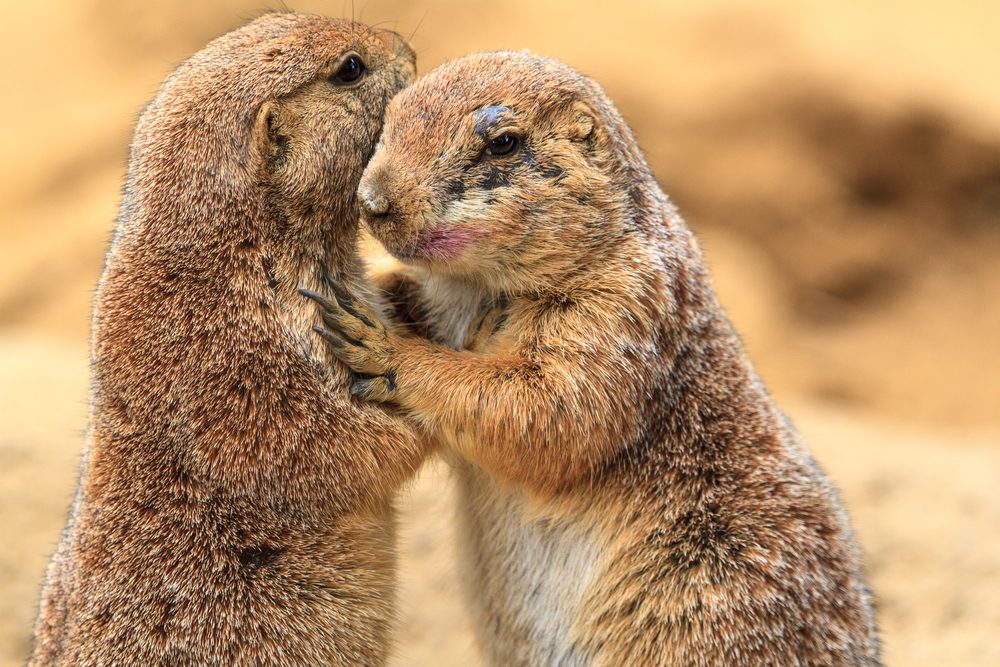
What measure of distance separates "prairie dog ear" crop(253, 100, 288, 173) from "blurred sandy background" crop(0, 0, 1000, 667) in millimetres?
8239

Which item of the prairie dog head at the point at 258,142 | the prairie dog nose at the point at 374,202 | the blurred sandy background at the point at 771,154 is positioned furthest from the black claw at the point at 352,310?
the blurred sandy background at the point at 771,154

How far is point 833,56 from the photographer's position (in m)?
12.9

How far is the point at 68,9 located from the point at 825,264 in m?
10.1

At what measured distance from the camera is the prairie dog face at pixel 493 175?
3.52 metres

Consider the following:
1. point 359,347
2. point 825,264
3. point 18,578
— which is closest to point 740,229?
point 825,264

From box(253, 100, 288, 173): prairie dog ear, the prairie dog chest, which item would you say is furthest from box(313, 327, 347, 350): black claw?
the prairie dog chest

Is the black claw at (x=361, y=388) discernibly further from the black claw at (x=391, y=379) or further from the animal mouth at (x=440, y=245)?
the animal mouth at (x=440, y=245)

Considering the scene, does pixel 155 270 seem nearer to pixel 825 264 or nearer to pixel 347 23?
pixel 347 23

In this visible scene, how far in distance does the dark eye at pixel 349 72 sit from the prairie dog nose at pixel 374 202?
0.49 metres

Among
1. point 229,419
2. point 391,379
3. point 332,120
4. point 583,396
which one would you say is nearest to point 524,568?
point 583,396

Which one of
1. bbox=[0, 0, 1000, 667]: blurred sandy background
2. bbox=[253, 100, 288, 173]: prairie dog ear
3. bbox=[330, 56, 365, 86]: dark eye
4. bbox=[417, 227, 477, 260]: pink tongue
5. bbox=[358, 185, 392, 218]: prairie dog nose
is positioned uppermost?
bbox=[330, 56, 365, 86]: dark eye

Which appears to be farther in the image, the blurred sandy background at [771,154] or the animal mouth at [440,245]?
the blurred sandy background at [771,154]

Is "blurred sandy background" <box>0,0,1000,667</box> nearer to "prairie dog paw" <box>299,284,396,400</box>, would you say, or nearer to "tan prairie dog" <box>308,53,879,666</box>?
"tan prairie dog" <box>308,53,879,666</box>

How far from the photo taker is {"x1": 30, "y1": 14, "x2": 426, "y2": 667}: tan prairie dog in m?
3.54
